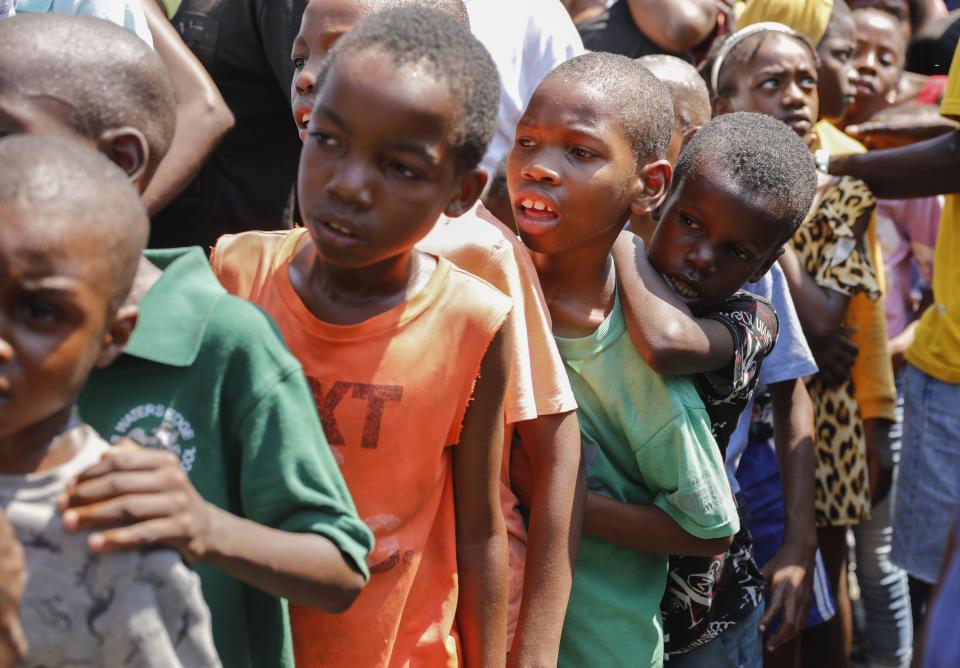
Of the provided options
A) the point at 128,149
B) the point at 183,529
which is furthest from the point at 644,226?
the point at 183,529

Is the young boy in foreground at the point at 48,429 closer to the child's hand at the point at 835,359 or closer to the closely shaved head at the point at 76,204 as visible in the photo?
the closely shaved head at the point at 76,204

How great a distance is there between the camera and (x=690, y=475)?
2.38 meters

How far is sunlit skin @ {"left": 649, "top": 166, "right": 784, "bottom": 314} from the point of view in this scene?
8.31 ft

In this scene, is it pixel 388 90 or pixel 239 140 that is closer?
pixel 388 90

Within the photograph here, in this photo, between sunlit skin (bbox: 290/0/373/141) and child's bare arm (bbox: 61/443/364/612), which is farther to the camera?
sunlit skin (bbox: 290/0/373/141)

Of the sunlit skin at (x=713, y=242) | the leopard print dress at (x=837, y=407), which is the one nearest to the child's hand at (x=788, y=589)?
the leopard print dress at (x=837, y=407)

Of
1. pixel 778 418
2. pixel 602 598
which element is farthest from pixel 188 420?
pixel 778 418

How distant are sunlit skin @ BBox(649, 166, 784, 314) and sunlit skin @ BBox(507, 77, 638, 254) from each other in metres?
0.19

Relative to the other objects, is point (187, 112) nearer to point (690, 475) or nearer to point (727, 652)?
point (690, 475)

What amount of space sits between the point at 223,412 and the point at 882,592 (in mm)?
3616

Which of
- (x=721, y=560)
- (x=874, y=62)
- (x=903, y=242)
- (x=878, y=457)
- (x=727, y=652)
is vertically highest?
(x=874, y=62)

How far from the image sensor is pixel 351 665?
185 centimetres

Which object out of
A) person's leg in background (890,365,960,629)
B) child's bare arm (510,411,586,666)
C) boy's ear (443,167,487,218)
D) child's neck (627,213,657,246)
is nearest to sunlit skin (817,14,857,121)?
person's leg in background (890,365,960,629)

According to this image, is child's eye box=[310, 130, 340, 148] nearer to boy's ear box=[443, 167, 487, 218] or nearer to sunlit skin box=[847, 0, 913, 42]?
boy's ear box=[443, 167, 487, 218]
